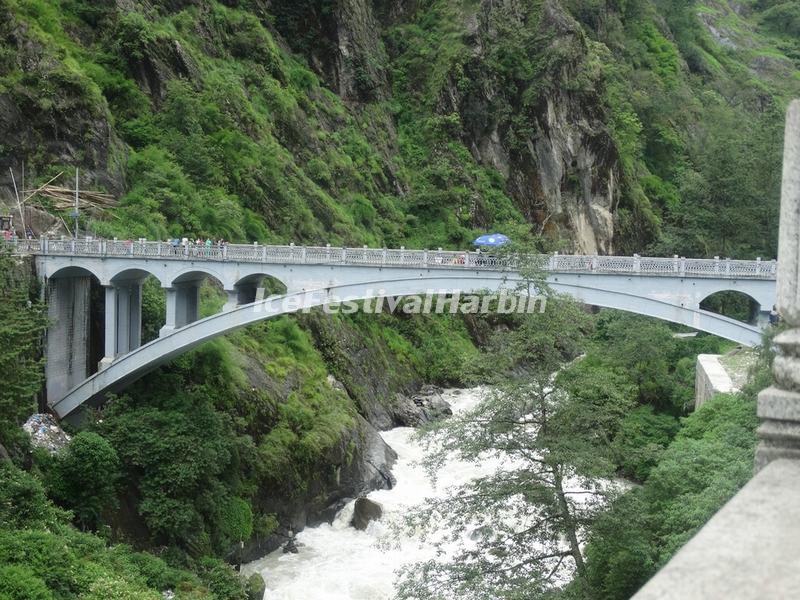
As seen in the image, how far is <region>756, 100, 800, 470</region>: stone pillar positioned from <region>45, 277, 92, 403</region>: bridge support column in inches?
826

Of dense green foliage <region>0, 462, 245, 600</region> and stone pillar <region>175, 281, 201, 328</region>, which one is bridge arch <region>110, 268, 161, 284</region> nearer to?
stone pillar <region>175, 281, 201, 328</region>

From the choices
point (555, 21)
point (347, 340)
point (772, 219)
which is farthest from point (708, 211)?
point (555, 21)

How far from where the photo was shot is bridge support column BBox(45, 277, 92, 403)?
22141mm

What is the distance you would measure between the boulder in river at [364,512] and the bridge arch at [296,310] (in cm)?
614

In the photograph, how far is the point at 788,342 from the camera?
11.4 ft

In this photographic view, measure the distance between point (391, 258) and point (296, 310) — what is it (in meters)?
2.76

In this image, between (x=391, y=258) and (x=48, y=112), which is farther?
(x=48, y=112)

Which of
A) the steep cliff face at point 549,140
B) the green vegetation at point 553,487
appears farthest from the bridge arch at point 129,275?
the steep cliff face at point 549,140

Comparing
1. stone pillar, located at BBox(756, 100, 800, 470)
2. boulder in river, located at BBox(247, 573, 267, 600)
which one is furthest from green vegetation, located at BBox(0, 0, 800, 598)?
stone pillar, located at BBox(756, 100, 800, 470)

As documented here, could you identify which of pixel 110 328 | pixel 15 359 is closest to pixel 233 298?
pixel 110 328

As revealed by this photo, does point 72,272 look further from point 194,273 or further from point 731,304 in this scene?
point 731,304

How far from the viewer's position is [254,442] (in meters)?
23.5

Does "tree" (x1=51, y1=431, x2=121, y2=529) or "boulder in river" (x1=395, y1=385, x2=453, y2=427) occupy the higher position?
"tree" (x1=51, y1=431, x2=121, y2=529)

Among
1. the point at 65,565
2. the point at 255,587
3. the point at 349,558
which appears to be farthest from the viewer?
the point at 349,558
